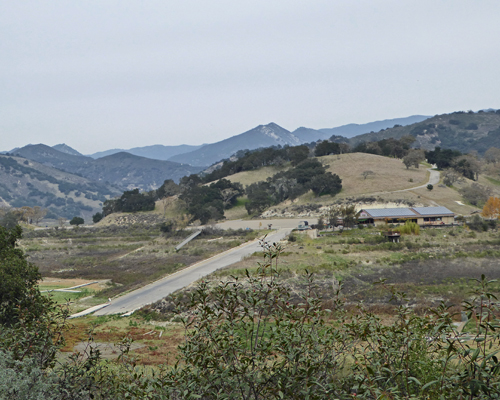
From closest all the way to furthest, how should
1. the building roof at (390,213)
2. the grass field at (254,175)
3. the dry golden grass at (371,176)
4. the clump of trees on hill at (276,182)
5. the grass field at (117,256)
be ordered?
1. the grass field at (117,256)
2. the building roof at (390,213)
3. the dry golden grass at (371,176)
4. the clump of trees on hill at (276,182)
5. the grass field at (254,175)

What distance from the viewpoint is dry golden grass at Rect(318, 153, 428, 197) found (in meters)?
78.1

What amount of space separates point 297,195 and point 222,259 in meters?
45.8

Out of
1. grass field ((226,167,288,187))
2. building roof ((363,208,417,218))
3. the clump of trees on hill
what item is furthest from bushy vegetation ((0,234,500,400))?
grass field ((226,167,288,187))

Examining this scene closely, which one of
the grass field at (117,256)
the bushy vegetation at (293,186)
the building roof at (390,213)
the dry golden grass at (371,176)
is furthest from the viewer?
the bushy vegetation at (293,186)

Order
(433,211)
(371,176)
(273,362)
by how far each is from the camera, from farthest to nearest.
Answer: (371,176)
(433,211)
(273,362)

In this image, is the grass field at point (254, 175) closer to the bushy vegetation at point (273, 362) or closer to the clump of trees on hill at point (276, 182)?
the clump of trees on hill at point (276, 182)

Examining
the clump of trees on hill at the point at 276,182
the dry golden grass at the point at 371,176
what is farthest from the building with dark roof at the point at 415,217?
the dry golden grass at the point at 371,176

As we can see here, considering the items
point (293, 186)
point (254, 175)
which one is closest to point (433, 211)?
point (293, 186)

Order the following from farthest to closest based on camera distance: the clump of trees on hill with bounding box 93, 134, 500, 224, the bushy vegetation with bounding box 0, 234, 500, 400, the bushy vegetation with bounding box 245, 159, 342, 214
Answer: the bushy vegetation with bounding box 245, 159, 342, 214
the clump of trees on hill with bounding box 93, 134, 500, 224
the bushy vegetation with bounding box 0, 234, 500, 400

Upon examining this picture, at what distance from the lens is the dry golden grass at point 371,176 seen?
256ft

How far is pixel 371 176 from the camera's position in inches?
3307

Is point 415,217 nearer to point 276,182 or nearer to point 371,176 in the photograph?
point 371,176

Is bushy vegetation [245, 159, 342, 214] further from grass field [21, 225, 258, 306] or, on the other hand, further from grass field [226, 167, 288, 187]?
grass field [21, 225, 258, 306]

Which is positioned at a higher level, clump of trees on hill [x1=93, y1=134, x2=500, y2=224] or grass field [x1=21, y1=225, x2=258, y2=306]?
clump of trees on hill [x1=93, y1=134, x2=500, y2=224]
